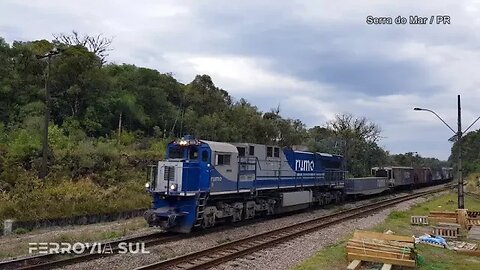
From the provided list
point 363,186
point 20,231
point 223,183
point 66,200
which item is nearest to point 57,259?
point 20,231

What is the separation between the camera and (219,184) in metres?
17.8

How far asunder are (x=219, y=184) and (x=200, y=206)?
1.56 meters

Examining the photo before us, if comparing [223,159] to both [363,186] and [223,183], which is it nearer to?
[223,183]

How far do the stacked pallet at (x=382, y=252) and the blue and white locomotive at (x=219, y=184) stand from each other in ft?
20.1

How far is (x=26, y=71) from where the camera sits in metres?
35.4

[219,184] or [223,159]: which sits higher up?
[223,159]

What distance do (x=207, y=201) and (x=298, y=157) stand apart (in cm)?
925

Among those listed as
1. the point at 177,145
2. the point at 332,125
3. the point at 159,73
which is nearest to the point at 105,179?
the point at 177,145

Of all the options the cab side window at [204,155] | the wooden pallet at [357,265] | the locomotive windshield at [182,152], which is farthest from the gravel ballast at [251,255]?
the locomotive windshield at [182,152]

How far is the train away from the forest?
5.98 m

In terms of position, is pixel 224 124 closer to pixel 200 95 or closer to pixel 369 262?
pixel 200 95

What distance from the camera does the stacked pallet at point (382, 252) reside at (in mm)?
11741

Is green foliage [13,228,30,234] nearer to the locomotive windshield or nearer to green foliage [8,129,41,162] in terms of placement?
the locomotive windshield

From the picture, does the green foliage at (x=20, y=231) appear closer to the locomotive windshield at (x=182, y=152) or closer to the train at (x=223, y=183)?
the train at (x=223, y=183)
